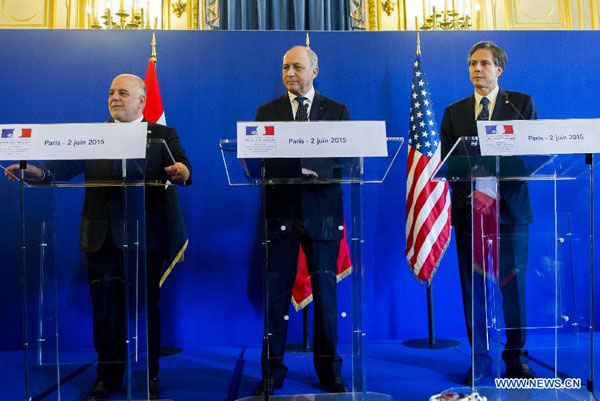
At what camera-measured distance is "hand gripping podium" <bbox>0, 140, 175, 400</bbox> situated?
2438 millimetres

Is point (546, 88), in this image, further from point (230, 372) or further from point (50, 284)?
point (50, 284)

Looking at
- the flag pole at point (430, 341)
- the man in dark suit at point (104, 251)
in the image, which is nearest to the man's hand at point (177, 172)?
the man in dark suit at point (104, 251)

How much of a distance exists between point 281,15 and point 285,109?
228 cm

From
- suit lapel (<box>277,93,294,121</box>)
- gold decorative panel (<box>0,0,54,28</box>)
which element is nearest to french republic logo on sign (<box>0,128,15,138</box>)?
suit lapel (<box>277,93,294,121</box>)

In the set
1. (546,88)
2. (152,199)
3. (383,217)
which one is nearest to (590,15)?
(546,88)

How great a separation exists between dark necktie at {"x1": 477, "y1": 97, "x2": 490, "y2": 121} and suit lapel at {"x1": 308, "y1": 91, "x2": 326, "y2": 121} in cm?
79

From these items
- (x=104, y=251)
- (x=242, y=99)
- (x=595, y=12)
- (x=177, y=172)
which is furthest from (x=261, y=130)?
(x=595, y=12)

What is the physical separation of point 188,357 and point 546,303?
6.97ft

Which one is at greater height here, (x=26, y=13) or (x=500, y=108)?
(x=26, y=13)

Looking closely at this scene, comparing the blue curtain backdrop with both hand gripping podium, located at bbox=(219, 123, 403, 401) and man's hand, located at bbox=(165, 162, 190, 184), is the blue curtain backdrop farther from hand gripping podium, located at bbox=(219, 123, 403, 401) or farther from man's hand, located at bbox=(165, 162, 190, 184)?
hand gripping podium, located at bbox=(219, 123, 403, 401)

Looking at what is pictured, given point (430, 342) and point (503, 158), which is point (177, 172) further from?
point (430, 342)

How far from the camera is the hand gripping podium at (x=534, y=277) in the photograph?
252cm

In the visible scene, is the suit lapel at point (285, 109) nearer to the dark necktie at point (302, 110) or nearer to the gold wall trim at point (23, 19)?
the dark necktie at point (302, 110)

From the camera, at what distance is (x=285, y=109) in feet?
11.1
